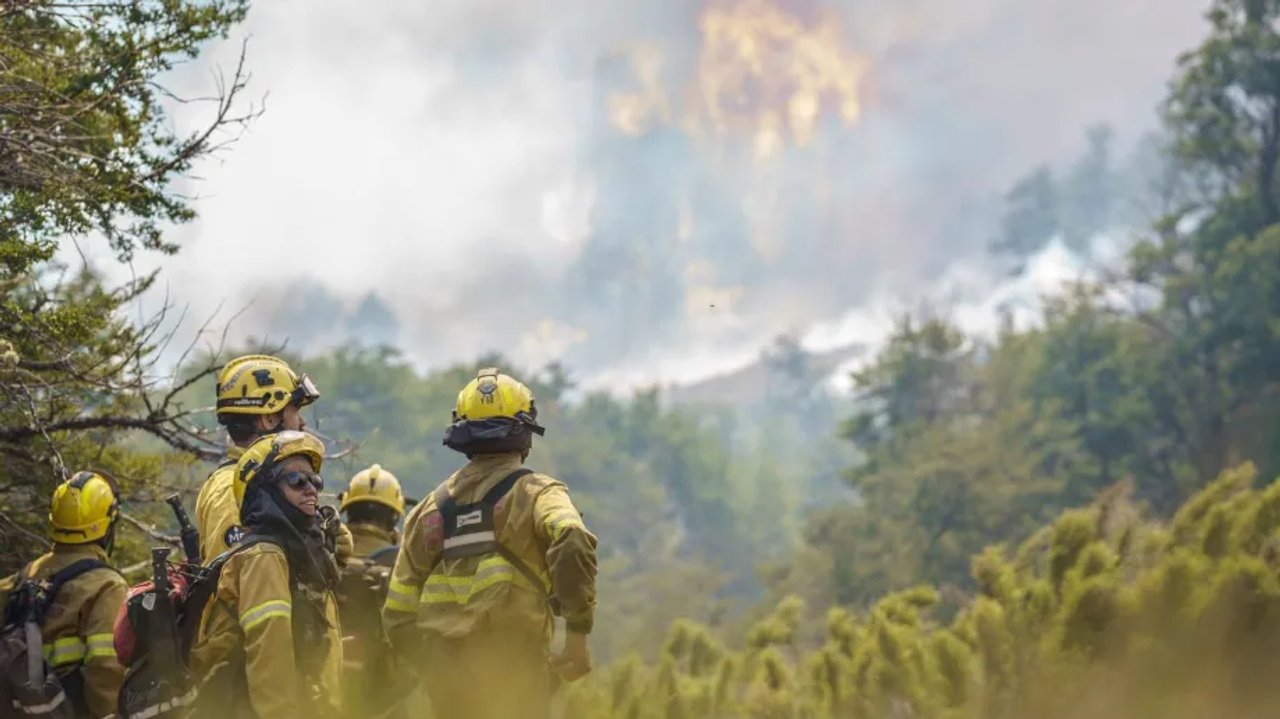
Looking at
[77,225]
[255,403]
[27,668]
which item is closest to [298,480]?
[255,403]

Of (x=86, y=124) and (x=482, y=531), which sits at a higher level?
(x=86, y=124)

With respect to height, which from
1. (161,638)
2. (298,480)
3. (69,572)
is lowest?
(161,638)

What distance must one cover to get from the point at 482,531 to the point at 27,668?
2137mm

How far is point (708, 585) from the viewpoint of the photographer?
2484 inches

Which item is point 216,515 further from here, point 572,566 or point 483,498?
point 572,566

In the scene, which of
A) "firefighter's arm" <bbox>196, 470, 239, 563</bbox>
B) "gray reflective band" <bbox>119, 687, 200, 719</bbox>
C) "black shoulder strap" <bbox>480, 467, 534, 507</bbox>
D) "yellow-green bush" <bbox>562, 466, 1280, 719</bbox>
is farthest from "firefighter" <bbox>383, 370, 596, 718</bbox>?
"yellow-green bush" <bbox>562, 466, 1280, 719</bbox>

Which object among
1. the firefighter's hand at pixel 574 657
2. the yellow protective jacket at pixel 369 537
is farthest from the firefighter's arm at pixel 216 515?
the yellow protective jacket at pixel 369 537

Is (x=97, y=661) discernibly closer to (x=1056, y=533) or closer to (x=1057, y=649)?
(x=1057, y=649)

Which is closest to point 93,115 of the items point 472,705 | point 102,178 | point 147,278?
point 102,178

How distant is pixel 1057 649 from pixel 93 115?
7.81 m

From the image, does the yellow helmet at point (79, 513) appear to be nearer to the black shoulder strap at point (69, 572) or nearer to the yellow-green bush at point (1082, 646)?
the black shoulder strap at point (69, 572)

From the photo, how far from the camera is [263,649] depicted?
4.59 metres

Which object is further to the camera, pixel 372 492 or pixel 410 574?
pixel 372 492

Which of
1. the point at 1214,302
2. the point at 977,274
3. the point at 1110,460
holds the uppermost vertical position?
the point at 977,274
